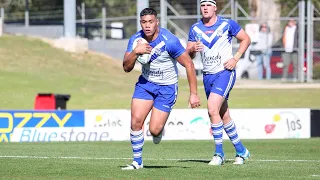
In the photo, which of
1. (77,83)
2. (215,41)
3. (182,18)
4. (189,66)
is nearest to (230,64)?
(215,41)

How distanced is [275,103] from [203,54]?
62.2 ft

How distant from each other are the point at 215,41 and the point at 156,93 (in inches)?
54.4

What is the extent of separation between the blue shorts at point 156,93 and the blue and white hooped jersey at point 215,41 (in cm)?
104

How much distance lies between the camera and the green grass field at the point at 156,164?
1087 cm

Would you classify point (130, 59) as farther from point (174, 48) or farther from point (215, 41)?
point (215, 41)

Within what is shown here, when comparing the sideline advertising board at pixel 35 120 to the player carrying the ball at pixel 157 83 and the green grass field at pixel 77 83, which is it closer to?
the green grass field at pixel 77 83

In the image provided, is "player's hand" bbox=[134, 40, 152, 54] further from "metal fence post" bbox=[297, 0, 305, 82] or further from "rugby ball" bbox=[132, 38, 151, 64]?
"metal fence post" bbox=[297, 0, 305, 82]

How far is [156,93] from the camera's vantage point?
38.7ft

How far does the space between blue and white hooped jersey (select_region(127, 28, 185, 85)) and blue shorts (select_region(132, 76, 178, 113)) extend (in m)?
0.06

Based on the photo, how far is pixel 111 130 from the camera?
22.3 meters

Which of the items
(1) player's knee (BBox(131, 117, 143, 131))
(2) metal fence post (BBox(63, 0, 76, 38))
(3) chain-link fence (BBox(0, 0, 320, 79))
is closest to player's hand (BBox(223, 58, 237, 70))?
(1) player's knee (BBox(131, 117, 143, 131))

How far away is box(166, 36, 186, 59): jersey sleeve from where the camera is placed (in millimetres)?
11555

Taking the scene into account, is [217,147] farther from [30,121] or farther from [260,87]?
[260,87]

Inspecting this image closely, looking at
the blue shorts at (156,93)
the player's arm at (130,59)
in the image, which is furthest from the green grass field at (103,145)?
the player's arm at (130,59)
